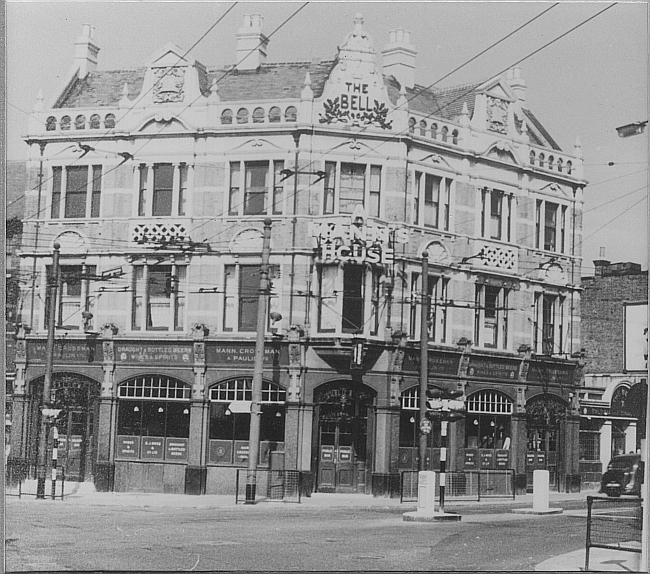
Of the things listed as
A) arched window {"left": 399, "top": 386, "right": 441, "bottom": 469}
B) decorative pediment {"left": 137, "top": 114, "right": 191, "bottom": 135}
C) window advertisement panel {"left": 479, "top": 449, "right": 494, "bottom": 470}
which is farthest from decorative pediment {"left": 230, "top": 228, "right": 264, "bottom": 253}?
window advertisement panel {"left": 479, "top": 449, "right": 494, "bottom": 470}

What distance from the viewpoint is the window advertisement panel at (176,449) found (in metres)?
21.4

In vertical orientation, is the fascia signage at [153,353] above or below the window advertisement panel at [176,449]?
above

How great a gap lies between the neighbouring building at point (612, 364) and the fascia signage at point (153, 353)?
23.6 ft

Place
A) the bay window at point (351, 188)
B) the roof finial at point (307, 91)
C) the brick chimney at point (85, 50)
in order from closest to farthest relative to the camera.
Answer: the brick chimney at point (85, 50) → the roof finial at point (307, 91) → the bay window at point (351, 188)

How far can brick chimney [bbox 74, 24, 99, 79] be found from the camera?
1861 centimetres

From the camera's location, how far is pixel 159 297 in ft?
68.9

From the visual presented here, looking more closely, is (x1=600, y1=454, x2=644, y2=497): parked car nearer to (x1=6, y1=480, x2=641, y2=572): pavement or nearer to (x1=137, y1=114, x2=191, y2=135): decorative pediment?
(x1=6, y1=480, x2=641, y2=572): pavement

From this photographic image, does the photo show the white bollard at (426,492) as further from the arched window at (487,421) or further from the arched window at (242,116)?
the arched window at (242,116)

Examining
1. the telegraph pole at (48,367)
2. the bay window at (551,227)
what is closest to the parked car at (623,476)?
the bay window at (551,227)

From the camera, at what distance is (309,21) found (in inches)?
739

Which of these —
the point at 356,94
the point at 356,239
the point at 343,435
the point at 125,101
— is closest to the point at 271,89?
the point at 356,94

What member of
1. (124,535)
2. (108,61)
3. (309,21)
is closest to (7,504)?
(124,535)

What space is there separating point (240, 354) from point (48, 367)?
136 inches

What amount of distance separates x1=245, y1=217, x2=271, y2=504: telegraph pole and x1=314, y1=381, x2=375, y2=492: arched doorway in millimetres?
1354
